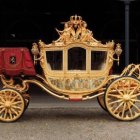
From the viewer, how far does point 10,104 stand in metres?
7.59

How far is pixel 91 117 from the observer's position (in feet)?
26.9

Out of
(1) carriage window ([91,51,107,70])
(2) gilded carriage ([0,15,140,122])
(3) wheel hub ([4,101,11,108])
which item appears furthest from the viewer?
(1) carriage window ([91,51,107,70])

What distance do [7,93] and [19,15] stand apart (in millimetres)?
7529

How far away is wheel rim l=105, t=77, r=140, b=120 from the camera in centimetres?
770

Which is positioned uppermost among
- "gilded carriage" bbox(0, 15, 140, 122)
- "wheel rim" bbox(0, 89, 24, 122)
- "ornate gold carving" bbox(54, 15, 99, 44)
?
"ornate gold carving" bbox(54, 15, 99, 44)

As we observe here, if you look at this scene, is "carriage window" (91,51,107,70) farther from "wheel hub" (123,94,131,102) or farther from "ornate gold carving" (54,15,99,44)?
"wheel hub" (123,94,131,102)

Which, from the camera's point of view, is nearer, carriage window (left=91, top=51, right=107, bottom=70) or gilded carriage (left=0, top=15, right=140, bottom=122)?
gilded carriage (left=0, top=15, right=140, bottom=122)

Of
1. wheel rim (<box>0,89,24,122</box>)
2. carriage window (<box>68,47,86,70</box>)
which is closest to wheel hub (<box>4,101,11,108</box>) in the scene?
wheel rim (<box>0,89,24,122</box>)

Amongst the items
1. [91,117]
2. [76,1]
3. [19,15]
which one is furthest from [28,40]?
[91,117]

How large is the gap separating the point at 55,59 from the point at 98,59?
69 cm

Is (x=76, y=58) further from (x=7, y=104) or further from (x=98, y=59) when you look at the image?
(x=7, y=104)

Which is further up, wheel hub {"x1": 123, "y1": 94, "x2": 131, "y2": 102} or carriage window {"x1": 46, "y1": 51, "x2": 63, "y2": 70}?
carriage window {"x1": 46, "y1": 51, "x2": 63, "y2": 70}

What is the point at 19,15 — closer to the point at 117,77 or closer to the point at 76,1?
the point at 76,1

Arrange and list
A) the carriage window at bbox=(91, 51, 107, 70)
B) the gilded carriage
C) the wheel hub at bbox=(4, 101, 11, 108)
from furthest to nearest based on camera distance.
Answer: the carriage window at bbox=(91, 51, 107, 70) < the gilded carriage < the wheel hub at bbox=(4, 101, 11, 108)
